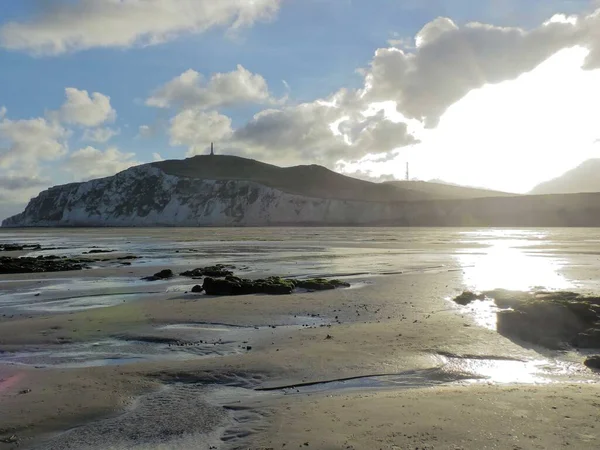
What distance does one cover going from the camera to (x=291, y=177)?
177 m

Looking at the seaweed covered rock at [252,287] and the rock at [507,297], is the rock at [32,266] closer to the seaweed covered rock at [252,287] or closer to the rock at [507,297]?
the seaweed covered rock at [252,287]

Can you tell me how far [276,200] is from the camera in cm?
13350

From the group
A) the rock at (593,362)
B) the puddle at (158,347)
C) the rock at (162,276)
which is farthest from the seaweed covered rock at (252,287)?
the rock at (593,362)

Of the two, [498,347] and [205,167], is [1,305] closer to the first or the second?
[498,347]

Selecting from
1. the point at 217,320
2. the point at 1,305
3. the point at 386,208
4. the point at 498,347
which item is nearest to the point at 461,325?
the point at 498,347

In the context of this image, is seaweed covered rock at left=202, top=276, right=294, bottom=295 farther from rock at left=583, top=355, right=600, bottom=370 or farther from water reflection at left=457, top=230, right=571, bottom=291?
rock at left=583, top=355, right=600, bottom=370

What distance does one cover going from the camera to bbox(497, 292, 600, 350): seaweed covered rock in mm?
9555

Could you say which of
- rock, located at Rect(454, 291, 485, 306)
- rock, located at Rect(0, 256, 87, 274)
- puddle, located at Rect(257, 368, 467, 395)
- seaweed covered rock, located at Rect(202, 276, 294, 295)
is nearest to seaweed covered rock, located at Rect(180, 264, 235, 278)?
seaweed covered rock, located at Rect(202, 276, 294, 295)

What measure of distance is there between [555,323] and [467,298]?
3906 mm

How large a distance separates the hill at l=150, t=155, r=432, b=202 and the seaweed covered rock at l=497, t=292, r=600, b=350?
447ft

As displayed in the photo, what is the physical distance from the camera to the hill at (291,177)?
15662 centimetres

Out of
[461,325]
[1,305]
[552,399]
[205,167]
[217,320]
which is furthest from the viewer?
[205,167]

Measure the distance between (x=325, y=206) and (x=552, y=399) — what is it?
4734 inches

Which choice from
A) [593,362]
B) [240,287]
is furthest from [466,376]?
[240,287]
